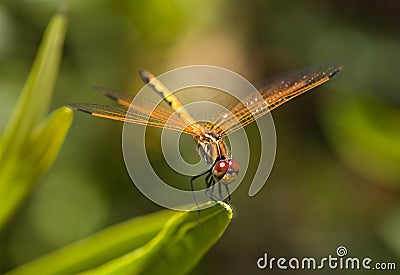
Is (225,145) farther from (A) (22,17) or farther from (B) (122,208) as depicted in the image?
(A) (22,17)

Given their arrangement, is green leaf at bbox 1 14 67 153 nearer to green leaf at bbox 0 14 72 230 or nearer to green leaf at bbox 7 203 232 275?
green leaf at bbox 0 14 72 230

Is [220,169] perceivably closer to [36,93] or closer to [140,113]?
[140,113]

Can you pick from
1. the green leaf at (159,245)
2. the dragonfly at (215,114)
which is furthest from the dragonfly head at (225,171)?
the green leaf at (159,245)

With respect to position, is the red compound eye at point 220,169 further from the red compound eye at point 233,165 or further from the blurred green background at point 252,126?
the blurred green background at point 252,126

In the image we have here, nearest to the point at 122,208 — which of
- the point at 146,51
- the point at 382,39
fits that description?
the point at 146,51

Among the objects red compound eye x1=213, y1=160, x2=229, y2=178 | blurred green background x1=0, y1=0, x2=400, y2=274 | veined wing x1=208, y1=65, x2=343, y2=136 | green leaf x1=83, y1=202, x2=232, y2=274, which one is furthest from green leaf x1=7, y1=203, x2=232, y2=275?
blurred green background x1=0, y1=0, x2=400, y2=274

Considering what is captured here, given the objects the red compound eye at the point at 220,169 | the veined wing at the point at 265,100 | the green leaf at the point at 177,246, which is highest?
the veined wing at the point at 265,100
